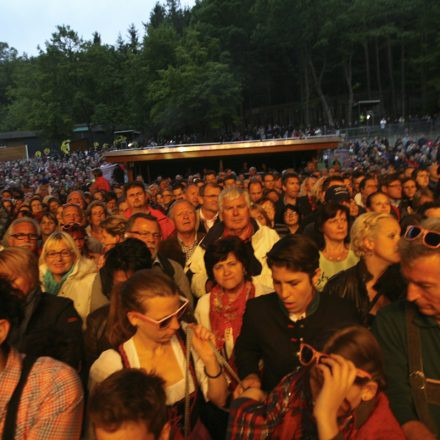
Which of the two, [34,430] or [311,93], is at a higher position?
[311,93]

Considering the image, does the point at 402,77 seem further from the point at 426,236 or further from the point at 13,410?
the point at 13,410

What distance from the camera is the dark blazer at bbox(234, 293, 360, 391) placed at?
2600 mm

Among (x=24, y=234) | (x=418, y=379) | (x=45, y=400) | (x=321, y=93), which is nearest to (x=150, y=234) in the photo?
(x=24, y=234)

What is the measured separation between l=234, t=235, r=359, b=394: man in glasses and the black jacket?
0.43m

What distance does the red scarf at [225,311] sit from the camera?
3.21 m

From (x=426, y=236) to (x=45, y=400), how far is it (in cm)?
166

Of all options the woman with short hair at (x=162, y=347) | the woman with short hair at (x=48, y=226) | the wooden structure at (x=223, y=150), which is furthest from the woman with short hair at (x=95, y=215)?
the wooden structure at (x=223, y=150)

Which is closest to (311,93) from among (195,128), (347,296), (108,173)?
(195,128)

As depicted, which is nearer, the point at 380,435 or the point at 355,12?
the point at 380,435

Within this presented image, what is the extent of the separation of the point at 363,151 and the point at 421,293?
86.4 feet

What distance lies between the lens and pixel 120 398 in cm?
178

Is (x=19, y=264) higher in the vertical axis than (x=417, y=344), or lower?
higher

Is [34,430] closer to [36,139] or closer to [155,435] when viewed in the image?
[155,435]

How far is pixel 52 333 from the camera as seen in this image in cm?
262
